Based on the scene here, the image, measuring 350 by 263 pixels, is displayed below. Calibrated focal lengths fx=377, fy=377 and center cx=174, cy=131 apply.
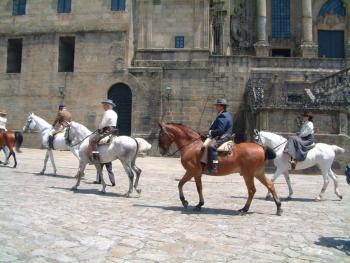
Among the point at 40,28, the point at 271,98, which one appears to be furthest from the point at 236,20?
the point at 40,28

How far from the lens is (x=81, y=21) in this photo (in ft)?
88.5

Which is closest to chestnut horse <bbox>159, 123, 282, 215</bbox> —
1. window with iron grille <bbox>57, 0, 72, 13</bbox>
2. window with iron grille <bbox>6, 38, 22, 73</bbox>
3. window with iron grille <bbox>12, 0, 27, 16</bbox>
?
window with iron grille <bbox>57, 0, 72, 13</bbox>

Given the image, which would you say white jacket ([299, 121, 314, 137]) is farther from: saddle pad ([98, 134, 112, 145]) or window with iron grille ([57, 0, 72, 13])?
window with iron grille ([57, 0, 72, 13])

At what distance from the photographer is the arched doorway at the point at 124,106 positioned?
1011 inches

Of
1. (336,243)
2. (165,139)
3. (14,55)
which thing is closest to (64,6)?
(14,55)

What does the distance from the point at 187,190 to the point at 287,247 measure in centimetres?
603

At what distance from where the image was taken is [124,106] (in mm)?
25766

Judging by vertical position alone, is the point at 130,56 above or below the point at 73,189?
above

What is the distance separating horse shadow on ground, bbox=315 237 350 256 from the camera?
18.0ft

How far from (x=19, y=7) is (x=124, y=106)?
37.5 ft

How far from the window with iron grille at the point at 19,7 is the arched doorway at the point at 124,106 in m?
9.65

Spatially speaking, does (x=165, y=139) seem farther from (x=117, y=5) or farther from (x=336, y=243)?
(x=117, y=5)

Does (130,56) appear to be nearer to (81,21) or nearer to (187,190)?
(81,21)

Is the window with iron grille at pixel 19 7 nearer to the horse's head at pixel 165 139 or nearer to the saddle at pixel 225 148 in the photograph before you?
the horse's head at pixel 165 139
